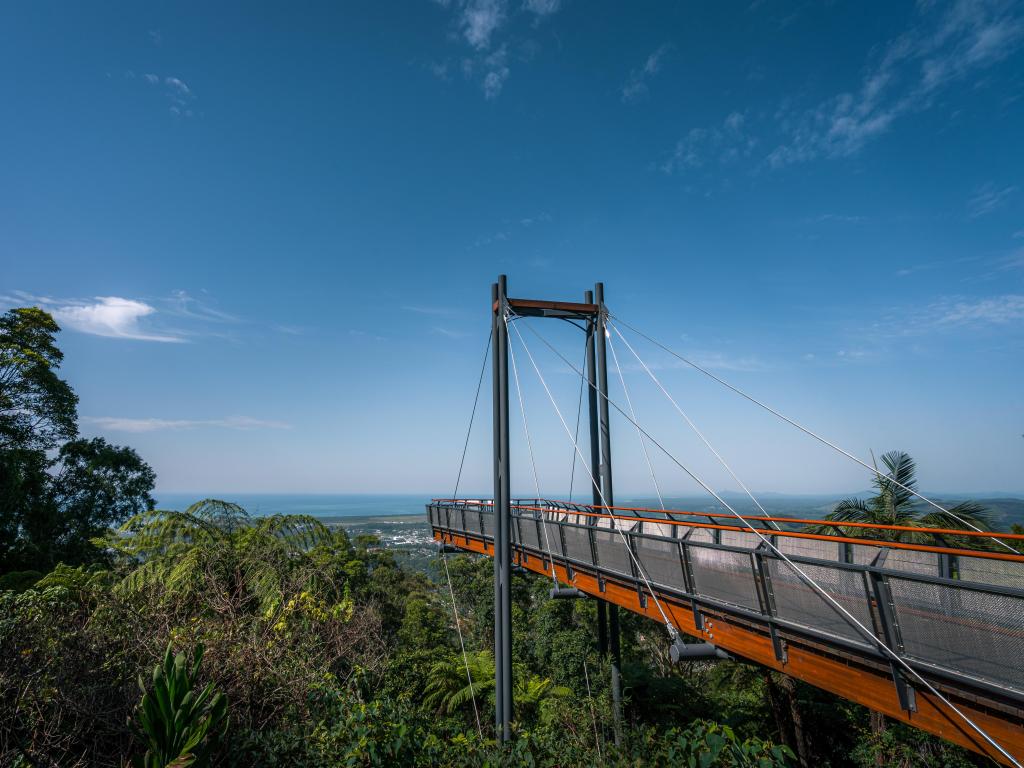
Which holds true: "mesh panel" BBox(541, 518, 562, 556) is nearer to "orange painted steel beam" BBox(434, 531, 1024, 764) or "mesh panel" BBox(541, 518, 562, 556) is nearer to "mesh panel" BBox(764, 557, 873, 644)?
"orange painted steel beam" BBox(434, 531, 1024, 764)

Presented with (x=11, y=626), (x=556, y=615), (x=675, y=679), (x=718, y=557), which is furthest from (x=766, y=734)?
(x=11, y=626)

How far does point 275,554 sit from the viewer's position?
36.6ft

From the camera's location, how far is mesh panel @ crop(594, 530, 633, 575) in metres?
7.27

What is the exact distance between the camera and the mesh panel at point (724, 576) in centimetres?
514

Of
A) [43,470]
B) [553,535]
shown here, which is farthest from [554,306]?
[43,470]

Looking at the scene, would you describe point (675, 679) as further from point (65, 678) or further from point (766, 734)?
point (65, 678)

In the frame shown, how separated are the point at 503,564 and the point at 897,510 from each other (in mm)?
10155

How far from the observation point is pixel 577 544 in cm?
856

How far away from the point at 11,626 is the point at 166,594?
258 cm

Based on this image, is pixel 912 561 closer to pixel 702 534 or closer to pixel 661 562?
pixel 661 562

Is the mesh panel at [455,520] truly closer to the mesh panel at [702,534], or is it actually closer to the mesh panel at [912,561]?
the mesh panel at [702,534]

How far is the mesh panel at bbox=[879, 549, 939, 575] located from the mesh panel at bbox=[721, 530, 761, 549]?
2.04 m

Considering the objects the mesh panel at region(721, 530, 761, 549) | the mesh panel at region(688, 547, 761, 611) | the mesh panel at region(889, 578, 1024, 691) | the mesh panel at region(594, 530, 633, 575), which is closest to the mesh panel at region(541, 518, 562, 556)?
the mesh panel at region(594, 530, 633, 575)

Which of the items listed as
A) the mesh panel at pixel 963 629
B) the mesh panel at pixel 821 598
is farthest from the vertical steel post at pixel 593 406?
the mesh panel at pixel 963 629
